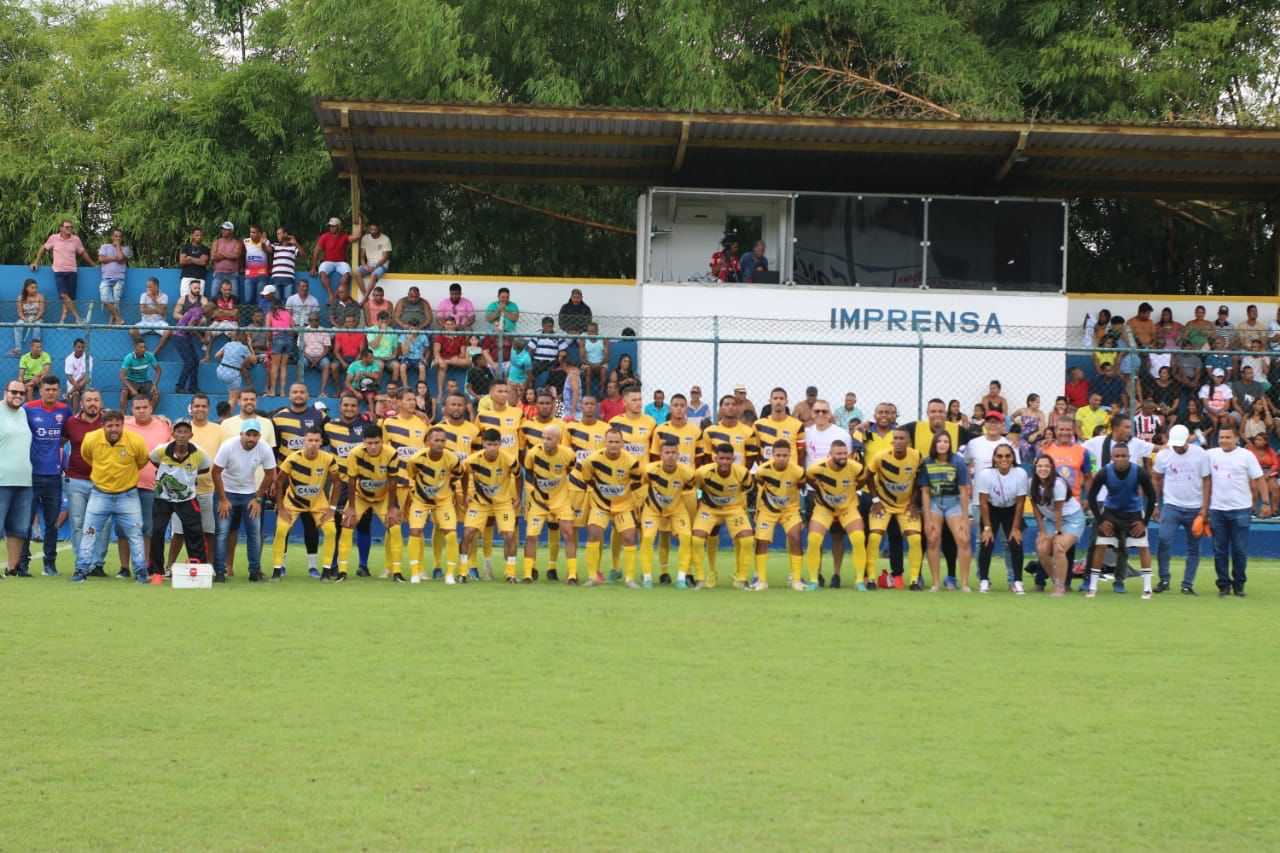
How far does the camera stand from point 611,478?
15.9m

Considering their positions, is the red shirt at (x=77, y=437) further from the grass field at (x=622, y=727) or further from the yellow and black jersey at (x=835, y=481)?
the yellow and black jersey at (x=835, y=481)

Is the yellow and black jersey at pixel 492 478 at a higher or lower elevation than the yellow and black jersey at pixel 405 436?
lower

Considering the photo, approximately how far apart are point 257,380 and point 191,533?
6653 millimetres

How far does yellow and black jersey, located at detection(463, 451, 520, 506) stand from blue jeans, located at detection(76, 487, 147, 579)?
3188 mm

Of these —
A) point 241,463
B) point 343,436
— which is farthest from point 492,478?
point 241,463

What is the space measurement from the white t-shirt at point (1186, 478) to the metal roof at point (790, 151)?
7330mm

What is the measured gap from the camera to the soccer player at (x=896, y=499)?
15961mm

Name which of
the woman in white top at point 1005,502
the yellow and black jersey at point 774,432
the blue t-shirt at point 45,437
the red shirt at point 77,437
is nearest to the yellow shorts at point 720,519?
the yellow and black jersey at point 774,432

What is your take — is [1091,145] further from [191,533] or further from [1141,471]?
[191,533]

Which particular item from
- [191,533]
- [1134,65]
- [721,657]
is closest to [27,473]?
[191,533]

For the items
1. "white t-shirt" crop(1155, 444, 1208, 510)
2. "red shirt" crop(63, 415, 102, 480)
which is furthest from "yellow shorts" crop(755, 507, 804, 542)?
"red shirt" crop(63, 415, 102, 480)

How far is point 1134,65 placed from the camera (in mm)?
29297

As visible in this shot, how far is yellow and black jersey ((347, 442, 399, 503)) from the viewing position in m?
15.7

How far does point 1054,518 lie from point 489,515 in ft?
18.6
